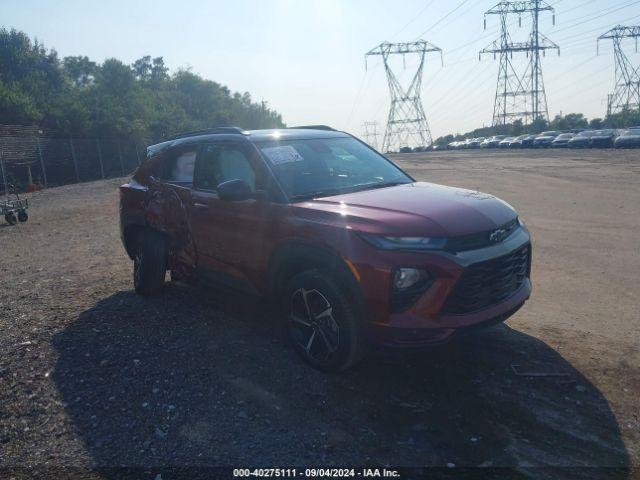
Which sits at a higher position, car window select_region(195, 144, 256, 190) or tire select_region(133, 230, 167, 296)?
car window select_region(195, 144, 256, 190)

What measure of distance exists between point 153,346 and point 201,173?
1.75m

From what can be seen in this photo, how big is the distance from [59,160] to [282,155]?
26101 millimetres

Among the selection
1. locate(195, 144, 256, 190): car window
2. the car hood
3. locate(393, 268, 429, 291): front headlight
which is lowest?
locate(393, 268, 429, 291): front headlight

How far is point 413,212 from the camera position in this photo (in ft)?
12.6

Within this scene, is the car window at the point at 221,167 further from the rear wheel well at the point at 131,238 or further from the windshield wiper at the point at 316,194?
the rear wheel well at the point at 131,238

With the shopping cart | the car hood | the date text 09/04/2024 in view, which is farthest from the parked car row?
the date text 09/04/2024

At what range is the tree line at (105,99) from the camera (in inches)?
1182

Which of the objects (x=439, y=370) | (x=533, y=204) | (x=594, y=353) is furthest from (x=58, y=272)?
(x=533, y=204)

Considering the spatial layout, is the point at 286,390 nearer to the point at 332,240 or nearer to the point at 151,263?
the point at 332,240

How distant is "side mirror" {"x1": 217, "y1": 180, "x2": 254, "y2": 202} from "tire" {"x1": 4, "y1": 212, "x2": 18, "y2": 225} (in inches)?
439

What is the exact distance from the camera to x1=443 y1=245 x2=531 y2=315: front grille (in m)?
3.60

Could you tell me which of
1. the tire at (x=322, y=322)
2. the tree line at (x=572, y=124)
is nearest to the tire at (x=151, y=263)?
the tire at (x=322, y=322)

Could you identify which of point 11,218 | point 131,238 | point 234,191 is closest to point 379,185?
point 234,191

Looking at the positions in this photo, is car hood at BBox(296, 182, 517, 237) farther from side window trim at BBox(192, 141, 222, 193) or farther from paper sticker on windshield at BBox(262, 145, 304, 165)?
side window trim at BBox(192, 141, 222, 193)
